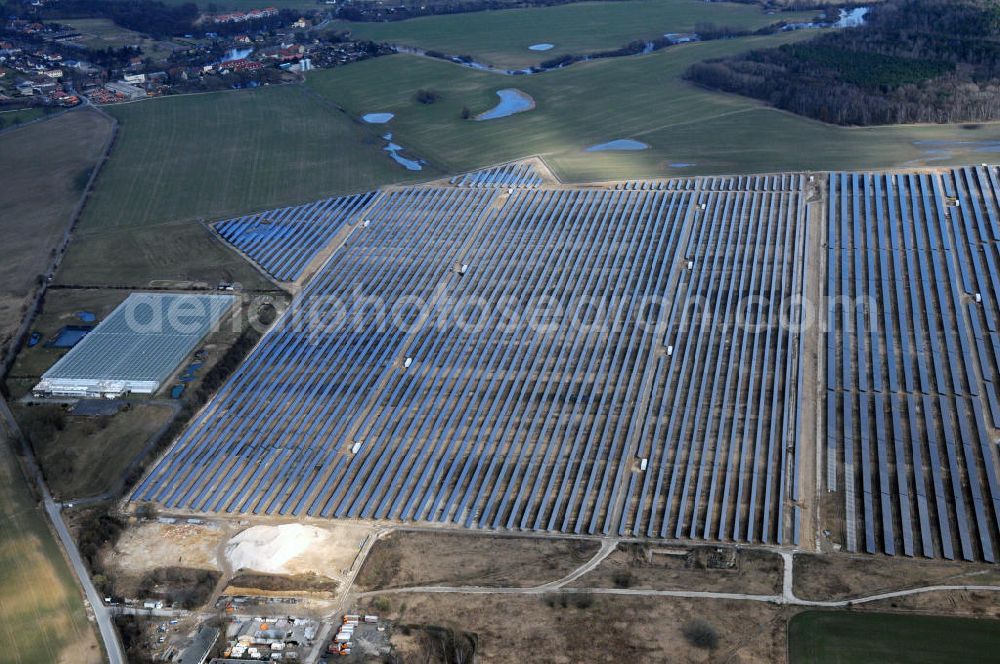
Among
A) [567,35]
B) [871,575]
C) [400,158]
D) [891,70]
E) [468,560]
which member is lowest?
[468,560]

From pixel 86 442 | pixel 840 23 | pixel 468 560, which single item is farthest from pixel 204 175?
pixel 840 23

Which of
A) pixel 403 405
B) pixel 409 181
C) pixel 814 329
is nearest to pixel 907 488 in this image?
pixel 814 329

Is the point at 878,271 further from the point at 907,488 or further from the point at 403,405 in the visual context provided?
the point at 403,405

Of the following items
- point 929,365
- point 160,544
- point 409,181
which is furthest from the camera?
point 409,181

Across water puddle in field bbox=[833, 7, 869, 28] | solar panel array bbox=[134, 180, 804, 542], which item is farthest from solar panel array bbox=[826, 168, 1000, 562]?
water puddle in field bbox=[833, 7, 869, 28]

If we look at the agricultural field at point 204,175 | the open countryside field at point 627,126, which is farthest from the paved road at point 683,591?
the open countryside field at point 627,126

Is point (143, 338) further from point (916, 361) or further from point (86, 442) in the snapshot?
point (916, 361)

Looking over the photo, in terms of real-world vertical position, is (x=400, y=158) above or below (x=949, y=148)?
below

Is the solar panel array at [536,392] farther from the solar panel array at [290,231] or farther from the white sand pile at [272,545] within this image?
the solar panel array at [290,231]
